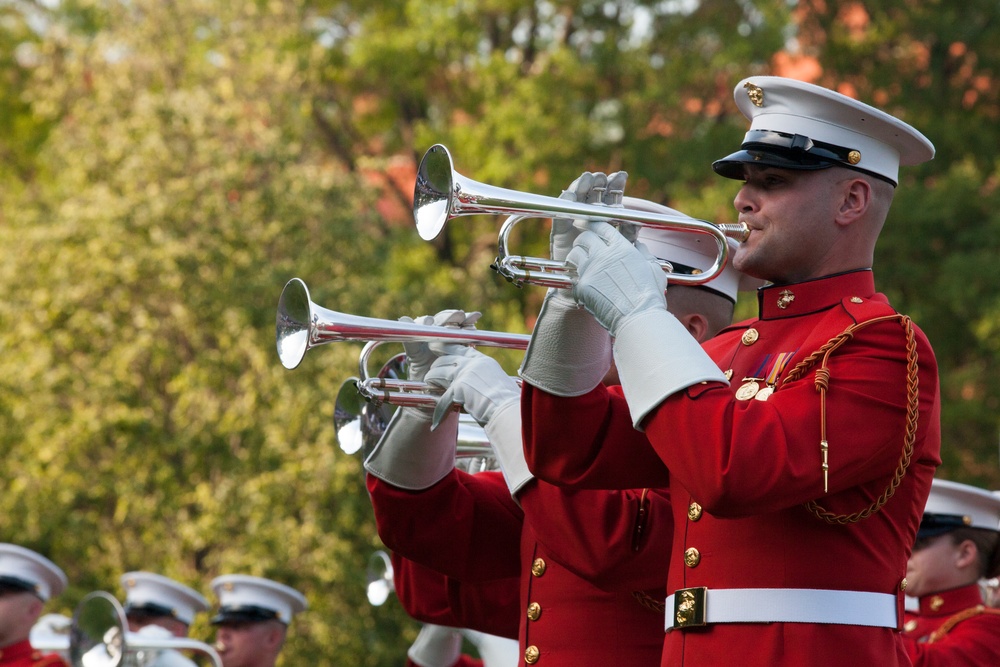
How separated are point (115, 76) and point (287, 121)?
2.21 meters

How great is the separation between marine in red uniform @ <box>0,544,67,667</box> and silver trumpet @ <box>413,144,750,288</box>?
5.14m

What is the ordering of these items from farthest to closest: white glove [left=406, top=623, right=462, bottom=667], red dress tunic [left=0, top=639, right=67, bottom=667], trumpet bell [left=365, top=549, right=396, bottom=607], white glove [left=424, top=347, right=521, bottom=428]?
red dress tunic [left=0, top=639, right=67, bottom=667] < trumpet bell [left=365, top=549, right=396, bottom=607] < white glove [left=406, top=623, right=462, bottom=667] < white glove [left=424, top=347, right=521, bottom=428]

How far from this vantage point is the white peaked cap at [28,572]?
324 inches

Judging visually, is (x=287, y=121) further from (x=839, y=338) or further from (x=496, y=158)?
(x=839, y=338)

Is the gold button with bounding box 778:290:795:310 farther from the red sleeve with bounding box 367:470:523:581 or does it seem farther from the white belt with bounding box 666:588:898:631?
the red sleeve with bounding box 367:470:523:581

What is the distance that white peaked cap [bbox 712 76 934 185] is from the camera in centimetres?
332

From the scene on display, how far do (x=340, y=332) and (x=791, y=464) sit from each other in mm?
1726

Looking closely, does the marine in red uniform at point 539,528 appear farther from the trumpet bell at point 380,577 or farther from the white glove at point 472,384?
the trumpet bell at point 380,577

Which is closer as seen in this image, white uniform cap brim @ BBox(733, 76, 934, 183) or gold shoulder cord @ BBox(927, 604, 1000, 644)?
white uniform cap brim @ BBox(733, 76, 934, 183)

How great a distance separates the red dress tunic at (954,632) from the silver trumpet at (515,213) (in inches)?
85.6

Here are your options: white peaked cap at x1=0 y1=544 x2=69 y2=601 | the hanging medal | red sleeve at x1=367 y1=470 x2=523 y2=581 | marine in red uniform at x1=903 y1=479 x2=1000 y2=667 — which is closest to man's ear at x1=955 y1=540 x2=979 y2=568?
marine in red uniform at x1=903 y1=479 x2=1000 y2=667

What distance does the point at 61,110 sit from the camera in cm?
1917

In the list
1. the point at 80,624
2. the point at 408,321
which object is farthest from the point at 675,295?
the point at 80,624

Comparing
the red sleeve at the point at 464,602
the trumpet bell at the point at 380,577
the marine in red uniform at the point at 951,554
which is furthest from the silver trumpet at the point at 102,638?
the marine in red uniform at the point at 951,554
